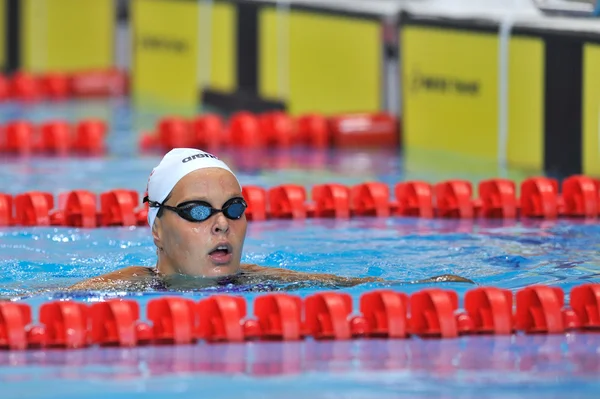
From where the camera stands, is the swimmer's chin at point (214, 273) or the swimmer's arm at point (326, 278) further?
the swimmer's arm at point (326, 278)

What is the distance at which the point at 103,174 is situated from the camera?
8.78 meters

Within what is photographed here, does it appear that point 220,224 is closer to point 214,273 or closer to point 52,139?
point 214,273

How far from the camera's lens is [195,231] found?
4934mm

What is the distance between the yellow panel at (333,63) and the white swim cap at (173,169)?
5649mm

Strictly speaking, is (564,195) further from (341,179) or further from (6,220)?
(6,220)

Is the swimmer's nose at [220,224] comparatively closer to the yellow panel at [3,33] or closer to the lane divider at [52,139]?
the lane divider at [52,139]

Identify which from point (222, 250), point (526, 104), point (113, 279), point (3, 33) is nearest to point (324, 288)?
point (222, 250)

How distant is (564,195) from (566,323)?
2508 millimetres

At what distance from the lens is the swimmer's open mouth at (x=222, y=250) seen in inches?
194

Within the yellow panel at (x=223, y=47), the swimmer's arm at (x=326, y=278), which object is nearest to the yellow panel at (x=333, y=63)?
the yellow panel at (x=223, y=47)

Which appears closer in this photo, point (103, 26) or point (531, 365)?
point (531, 365)

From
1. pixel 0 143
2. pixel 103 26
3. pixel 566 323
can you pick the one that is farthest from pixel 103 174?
pixel 103 26

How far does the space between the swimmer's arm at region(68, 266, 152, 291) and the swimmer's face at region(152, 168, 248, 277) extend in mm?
192

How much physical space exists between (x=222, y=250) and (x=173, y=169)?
37cm
